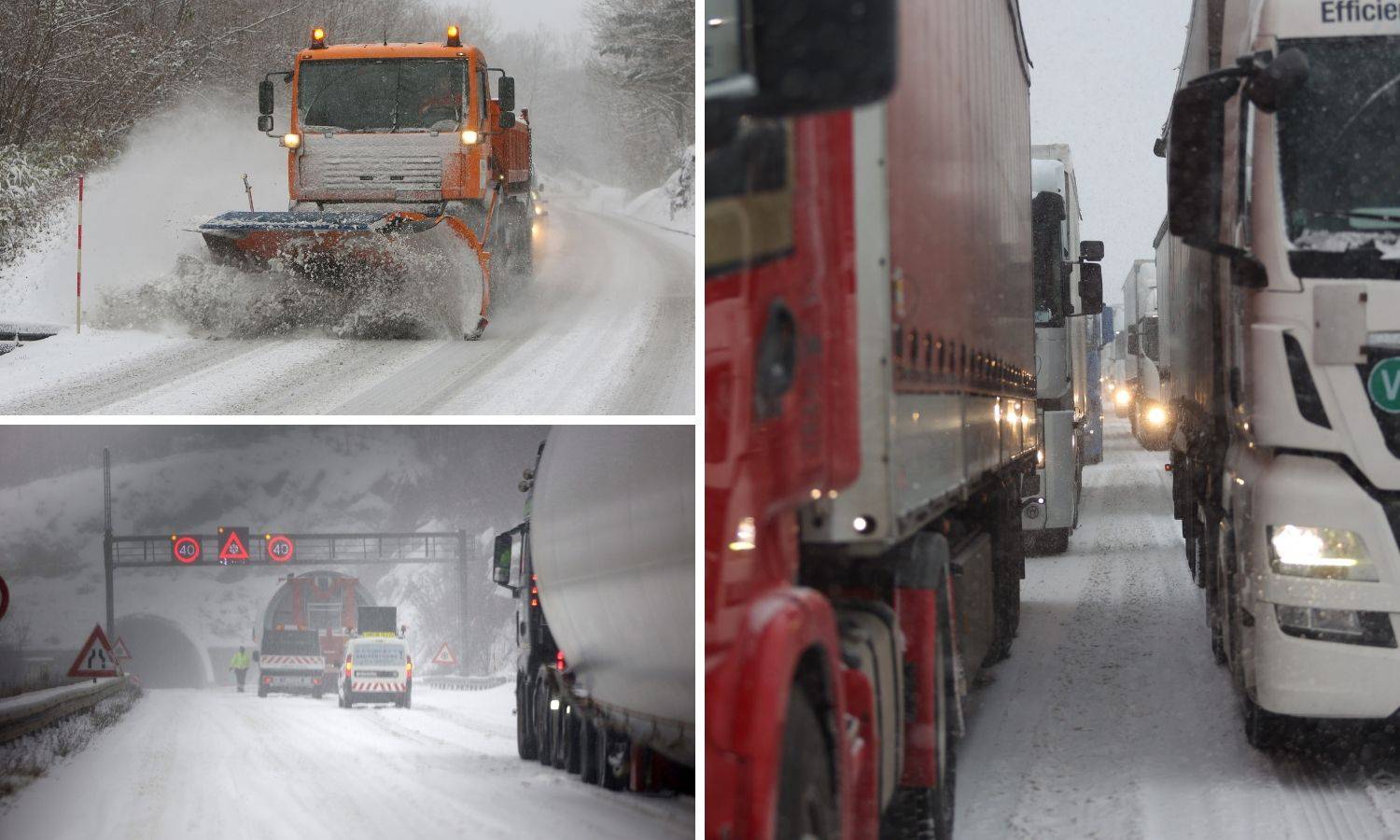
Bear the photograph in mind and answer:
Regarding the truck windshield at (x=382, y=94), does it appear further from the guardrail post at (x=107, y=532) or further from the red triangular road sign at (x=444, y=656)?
the red triangular road sign at (x=444, y=656)

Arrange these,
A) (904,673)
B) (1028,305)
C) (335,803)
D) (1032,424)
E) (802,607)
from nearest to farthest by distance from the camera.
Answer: (802,607), (904,673), (335,803), (1028,305), (1032,424)

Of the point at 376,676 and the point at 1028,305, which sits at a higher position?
the point at 1028,305

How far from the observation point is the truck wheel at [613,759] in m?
5.32

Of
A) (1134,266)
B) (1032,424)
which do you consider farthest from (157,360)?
(1134,266)

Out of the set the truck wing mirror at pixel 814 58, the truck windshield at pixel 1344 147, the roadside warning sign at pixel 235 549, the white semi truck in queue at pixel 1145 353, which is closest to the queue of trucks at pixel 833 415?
the truck wing mirror at pixel 814 58

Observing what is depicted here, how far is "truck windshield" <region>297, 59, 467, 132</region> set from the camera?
250 inches

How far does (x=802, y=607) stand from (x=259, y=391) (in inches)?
108

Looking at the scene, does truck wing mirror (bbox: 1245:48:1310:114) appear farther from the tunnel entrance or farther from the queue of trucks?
the tunnel entrance

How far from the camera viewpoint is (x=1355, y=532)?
20.7ft

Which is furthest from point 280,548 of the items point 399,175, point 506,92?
point 399,175

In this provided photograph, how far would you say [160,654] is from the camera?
5.82 m

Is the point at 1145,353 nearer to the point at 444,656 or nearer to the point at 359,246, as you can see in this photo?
the point at 359,246

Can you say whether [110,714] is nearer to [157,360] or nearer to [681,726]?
[157,360]

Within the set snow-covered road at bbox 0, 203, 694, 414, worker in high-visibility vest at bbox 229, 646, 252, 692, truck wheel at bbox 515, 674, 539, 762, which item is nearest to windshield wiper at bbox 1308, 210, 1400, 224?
snow-covered road at bbox 0, 203, 694, 414
